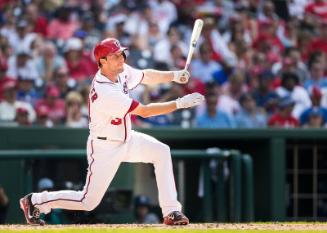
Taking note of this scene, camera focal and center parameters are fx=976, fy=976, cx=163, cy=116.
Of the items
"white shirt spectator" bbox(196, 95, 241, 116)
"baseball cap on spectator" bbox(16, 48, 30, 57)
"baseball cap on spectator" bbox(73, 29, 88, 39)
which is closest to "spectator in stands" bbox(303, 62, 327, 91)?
"white shirt spectator" bbox(196, 95, 241, 116)

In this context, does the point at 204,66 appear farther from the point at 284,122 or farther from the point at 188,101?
the point at 188,101

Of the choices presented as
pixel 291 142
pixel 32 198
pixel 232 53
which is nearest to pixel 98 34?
pixel 232 53

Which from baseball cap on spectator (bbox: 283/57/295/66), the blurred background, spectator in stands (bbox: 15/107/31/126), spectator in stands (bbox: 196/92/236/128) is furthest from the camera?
baseball cap on spectator (bbox: 283/57/295/66)

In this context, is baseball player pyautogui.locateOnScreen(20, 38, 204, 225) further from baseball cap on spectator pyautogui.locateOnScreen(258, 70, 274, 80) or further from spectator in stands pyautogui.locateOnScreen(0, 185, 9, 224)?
baseball cap on spectator pyautogui.locateOnScreen(258, 70, 274, 80)

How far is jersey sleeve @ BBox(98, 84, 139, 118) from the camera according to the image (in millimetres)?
7434

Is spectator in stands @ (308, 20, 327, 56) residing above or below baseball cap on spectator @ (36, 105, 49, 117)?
above

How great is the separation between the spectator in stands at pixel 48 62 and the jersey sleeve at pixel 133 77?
507 centimetres

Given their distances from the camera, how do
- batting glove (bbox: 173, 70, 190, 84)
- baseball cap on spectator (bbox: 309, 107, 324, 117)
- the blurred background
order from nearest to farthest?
batting glove (bbox: 173, 70, 190, 84) < the blurred background < baseball cap on spectator (bbox: 309, 107, 324, 117)

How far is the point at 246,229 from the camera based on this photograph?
7.55 meters

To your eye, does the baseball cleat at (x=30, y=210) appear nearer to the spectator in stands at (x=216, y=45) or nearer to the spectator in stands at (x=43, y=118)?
the spectator in stands at (x=43, y=118)

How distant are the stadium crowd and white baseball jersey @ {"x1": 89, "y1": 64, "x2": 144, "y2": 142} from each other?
13.3ft

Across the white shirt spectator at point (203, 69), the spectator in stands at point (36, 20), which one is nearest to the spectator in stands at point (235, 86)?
the white shirt spectator at point (203, 69)

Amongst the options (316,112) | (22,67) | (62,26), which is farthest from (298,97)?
(22,67)

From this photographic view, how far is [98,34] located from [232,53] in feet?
6.48
